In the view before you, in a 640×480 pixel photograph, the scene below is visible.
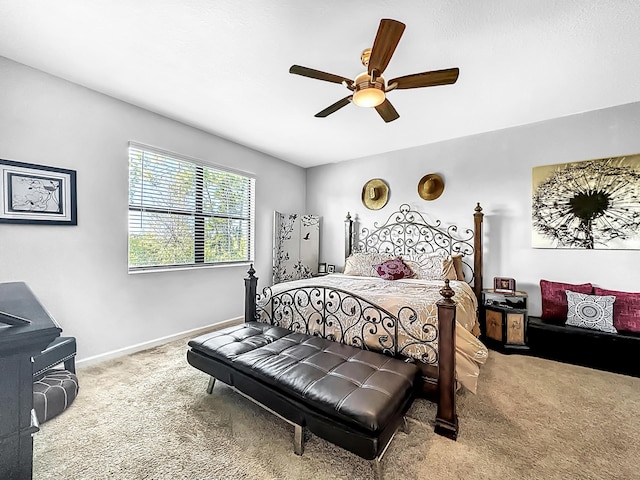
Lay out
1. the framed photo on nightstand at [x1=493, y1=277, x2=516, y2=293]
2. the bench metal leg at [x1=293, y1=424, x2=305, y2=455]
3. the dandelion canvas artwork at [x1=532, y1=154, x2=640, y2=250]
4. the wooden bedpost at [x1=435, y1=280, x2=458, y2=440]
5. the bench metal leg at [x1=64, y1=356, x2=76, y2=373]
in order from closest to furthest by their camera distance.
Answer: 1. the bench metal leg at [x1=293, y1=424, x2=305, y2=455]
2. the wooden bedpost at [x1=435, y1=280, x2=458, y2=440]
3. the bench metal leg at [x1=64, y1=356, x2=76, y2=373]
4. the dandelion canvas artwork at [x1=532, y1=154, x2=640, y2=250]
5. the framed photo on nightstand at [x1=493, y1=277, x2=516, y2=293]

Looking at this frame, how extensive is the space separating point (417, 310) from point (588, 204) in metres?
2.76

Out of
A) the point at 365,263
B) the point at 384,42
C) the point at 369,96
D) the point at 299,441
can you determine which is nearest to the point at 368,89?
the point at 369,96

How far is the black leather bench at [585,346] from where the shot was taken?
107 inches

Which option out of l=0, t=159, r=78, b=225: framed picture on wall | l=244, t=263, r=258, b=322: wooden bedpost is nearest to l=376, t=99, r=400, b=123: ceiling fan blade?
l=244, t=263, r=258, b=322: wooden bedpost

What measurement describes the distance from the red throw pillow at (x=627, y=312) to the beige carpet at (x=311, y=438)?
59cm

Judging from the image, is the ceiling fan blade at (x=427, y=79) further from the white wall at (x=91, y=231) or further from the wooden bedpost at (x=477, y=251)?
the white wall at (x=91, y=231)

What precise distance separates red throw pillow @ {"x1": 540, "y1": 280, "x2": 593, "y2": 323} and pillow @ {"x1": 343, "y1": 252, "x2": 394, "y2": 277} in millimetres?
1909

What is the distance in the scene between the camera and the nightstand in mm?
3268

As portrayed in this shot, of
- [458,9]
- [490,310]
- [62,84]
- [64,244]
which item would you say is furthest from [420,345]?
[62,84]

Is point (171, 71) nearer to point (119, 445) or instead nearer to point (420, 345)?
point (119, 445)

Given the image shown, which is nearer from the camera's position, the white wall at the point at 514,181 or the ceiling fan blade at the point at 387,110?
the ceiling fan blade at the point at 387,110

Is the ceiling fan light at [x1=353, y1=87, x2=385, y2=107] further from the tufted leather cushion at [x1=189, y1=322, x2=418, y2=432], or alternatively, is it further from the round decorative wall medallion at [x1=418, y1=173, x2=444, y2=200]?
the round decorative wall medallion at [x1=418, y1=173, x2=444, y2=200]

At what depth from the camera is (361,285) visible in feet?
10.8

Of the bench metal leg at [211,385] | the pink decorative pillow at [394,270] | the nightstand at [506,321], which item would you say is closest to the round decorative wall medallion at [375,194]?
the pink decorative pillow at [394,270]
